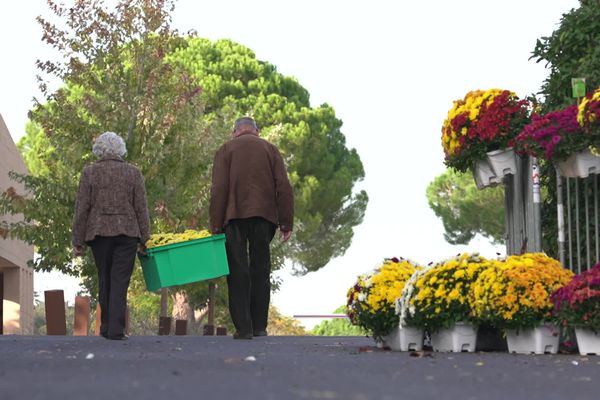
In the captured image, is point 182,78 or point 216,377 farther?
point 182,78

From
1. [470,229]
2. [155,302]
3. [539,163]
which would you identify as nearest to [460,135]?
[539,163]

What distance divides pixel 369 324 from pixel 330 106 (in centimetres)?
3816

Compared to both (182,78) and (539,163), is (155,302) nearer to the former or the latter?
(182,78)

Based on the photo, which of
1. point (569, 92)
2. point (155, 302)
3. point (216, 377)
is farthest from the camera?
point (155, 302)

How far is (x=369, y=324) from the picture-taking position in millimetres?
12250

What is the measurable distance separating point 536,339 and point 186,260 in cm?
408

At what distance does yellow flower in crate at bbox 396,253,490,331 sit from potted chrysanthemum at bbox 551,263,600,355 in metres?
0.81

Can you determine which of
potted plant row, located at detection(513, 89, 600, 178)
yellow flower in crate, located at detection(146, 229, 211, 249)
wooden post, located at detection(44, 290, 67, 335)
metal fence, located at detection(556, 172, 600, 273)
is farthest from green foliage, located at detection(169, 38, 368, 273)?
potted plant row, located at detection(513, 89, 600, 178)

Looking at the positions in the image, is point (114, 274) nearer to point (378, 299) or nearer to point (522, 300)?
point (378, 299)

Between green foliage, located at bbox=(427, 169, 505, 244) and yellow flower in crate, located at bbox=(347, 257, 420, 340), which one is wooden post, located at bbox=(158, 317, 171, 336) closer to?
yellow flower in crate, located at bbox=(347, 257, 420, 340)

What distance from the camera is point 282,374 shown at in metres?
7.88

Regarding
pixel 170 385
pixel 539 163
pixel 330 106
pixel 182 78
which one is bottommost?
pixel 170 385

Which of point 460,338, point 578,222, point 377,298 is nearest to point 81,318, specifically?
point 377,298

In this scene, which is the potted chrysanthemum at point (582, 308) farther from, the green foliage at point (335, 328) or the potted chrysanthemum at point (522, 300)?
the green foliage at point (335, 328)
